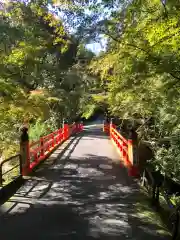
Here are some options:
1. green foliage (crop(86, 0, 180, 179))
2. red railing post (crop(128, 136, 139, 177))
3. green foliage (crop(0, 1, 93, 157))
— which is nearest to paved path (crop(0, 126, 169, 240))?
red railing post (crop(128, 136, 139, 177))

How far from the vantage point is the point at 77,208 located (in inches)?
276

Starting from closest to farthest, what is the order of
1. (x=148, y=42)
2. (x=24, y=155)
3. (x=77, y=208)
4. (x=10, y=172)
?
(x=77, y=208), (x=148, y=42), (x=24, y=155), (x=10, y=172)

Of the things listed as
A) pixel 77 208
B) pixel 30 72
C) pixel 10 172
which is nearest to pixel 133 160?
pixel 77 208

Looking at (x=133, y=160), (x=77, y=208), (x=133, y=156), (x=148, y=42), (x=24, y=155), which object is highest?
(x=148, y=42)

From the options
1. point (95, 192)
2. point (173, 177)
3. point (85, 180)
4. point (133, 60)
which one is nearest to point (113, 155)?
point (173, 177)

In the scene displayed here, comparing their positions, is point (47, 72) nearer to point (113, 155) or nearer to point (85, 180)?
point (113, 155)

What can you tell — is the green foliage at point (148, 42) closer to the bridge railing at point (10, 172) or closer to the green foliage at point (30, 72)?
the green foliage at point (30, 72)

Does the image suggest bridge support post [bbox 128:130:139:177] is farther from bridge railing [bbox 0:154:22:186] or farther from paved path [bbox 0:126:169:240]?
bridge railing [bbox 0:154:22:186]

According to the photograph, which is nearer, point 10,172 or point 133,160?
point 133,160

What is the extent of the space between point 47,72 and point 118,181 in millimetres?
15878

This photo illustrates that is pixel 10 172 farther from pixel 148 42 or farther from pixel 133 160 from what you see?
pixel 148 42

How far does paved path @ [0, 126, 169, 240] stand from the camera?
560 centimetres

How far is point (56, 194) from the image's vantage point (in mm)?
8133

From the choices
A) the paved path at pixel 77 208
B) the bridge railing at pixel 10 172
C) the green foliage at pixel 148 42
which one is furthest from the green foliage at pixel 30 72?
the paved path at pixel 77 208
